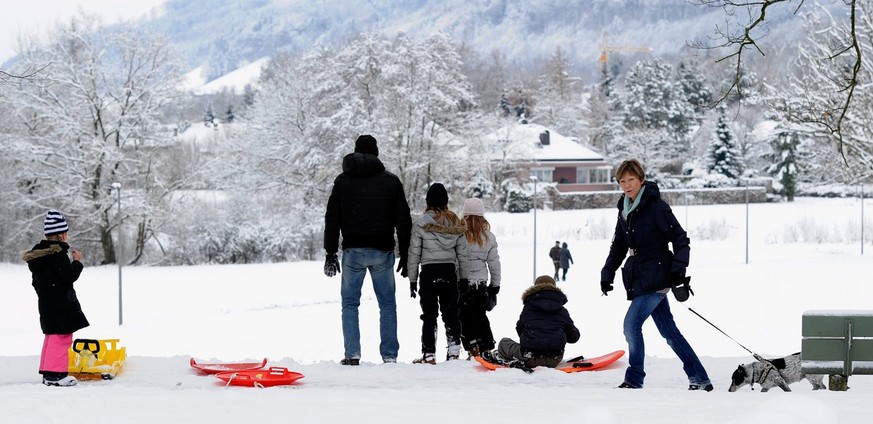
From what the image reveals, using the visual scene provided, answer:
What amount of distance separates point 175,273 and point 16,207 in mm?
8557

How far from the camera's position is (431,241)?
796cm

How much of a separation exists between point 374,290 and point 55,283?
2513mm

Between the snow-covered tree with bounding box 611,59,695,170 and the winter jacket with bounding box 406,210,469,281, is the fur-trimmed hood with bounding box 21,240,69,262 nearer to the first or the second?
the winter jacket with bounding box 406,210,469,281

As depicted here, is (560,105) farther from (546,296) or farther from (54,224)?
(54,224)

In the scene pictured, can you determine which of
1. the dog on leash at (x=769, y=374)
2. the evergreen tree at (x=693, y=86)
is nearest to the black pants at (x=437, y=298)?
the dog on leash at (x=769, y=374)

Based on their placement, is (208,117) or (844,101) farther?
(208,117)

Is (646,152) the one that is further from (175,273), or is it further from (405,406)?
(405,406)

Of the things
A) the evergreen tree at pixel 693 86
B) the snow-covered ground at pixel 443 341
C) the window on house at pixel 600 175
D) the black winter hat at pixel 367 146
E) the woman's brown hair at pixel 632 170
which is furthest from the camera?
the evergreen tree at pixel 693 86

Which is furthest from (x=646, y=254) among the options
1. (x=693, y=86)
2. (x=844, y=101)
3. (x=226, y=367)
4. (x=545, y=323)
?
(x=693, y=86)

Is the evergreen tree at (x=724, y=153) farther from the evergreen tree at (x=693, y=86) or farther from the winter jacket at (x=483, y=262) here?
the winter jacket at (x=483, y=262)

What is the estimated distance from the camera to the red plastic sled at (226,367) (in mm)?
7422

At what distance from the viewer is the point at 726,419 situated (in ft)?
17.4

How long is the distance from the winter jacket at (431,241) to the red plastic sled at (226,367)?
1.49 meters

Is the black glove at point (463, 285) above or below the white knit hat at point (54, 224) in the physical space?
below
